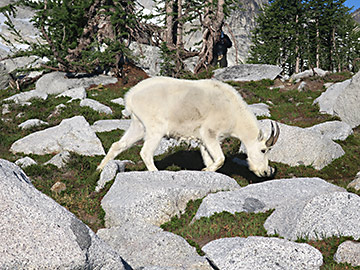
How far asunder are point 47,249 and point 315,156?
11.6m

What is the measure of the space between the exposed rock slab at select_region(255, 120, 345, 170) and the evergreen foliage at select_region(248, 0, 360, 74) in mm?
41181

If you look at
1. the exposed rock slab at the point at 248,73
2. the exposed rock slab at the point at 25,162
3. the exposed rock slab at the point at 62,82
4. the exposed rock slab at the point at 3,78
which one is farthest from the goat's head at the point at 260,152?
the exposed rock slab at the point at 3,78

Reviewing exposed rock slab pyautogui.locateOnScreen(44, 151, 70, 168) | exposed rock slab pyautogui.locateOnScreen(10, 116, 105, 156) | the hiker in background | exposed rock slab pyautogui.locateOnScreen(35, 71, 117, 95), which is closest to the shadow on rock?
exposed rock slab pyautogui.locateOnScreen(10, 116, 105, 156)

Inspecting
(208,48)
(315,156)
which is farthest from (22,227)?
(208,48)

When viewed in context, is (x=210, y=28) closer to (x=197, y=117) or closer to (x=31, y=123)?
(x=31, y=123)

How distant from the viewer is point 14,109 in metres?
21.7

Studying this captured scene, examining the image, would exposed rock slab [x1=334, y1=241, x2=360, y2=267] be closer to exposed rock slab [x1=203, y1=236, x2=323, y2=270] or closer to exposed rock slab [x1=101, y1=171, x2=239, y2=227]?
exposed rock slab [x1=203, y1=236, x2=323, y2=270]

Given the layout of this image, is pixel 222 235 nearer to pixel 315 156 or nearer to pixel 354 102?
pixel 315 156

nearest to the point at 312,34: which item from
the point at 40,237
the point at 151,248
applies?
the point at 151,248

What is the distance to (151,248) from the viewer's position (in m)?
6.56

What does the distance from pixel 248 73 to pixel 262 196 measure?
862 inches

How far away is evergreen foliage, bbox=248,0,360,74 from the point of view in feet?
180

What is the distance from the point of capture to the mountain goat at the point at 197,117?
33.5 feet

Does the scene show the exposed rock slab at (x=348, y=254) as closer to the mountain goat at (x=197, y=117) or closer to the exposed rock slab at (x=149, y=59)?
the mountain goat at (x=197, y=117)
